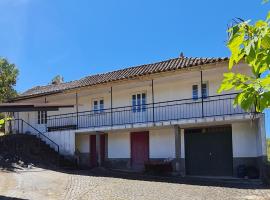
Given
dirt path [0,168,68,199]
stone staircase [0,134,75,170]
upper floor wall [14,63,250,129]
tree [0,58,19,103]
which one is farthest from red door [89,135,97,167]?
tree [0,58,19,103]

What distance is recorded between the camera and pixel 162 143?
2381cm

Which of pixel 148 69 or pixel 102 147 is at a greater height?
pixel 148 69

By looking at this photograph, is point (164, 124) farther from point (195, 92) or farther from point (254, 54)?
point (254, 54)

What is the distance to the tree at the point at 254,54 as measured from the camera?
2506mm

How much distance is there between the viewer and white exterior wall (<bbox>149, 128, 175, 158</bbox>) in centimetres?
2331

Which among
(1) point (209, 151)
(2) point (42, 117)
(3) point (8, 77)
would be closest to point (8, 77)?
(3) point (8, 77)

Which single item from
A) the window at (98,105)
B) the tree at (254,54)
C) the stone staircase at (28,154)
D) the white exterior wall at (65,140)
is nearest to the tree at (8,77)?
the stone staircase at (28,154)

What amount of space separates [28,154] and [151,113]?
8049mm

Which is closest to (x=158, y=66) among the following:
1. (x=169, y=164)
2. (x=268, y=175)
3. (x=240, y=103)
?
(x=169, y=164)

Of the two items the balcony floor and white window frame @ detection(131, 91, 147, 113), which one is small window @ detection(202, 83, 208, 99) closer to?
the balcony floor

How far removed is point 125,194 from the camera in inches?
607

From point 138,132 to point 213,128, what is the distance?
5.09 metres

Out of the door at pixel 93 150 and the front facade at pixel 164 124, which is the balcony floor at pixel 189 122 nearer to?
the front facade at pixel 164 124

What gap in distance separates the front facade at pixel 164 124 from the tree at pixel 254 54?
1561 centimetres
